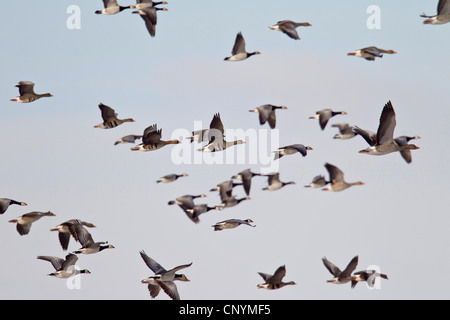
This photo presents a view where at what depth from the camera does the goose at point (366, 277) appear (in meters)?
24.2

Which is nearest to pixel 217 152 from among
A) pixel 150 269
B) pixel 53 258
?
pixel 150 269

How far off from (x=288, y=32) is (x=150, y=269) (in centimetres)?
715

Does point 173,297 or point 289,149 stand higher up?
point 289,149

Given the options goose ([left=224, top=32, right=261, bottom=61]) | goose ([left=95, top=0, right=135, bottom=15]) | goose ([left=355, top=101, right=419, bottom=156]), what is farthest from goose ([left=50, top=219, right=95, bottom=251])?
goose ([left=355, top=101, right=419, bottom=156])

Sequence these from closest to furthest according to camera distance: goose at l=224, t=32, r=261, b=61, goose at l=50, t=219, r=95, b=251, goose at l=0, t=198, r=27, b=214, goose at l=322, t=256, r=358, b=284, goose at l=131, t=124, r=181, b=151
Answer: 1. goose at l=322, t=256, r=358, b=284
2. goose at l=131, t=124, r=181, b=151
3. goose at l=50, t=219, r=95, b=251
4. goose at l=0, t=198, r=27, b=214
5. goose at l=224, t=32, r=261, b=61

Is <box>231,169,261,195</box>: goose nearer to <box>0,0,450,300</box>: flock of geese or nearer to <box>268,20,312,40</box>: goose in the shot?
<box>0,0,450,300</box>: flock of geese

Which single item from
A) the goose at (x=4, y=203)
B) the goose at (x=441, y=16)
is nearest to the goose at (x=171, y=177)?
the goose at (x=4, y=203)

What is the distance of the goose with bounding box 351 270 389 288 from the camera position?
24.2 m

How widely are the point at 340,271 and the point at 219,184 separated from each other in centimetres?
372

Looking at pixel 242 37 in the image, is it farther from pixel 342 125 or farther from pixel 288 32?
pixel 342 125

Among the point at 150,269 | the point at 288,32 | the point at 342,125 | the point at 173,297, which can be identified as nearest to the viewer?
the point at 173,297

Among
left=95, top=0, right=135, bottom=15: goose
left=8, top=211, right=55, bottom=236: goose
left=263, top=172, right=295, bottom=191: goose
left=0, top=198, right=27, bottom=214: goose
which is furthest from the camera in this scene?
left=95, top=0, right=135, bottom=15: goose

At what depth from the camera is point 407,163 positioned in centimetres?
2525

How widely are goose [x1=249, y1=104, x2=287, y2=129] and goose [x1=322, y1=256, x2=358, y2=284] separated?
449 cm
